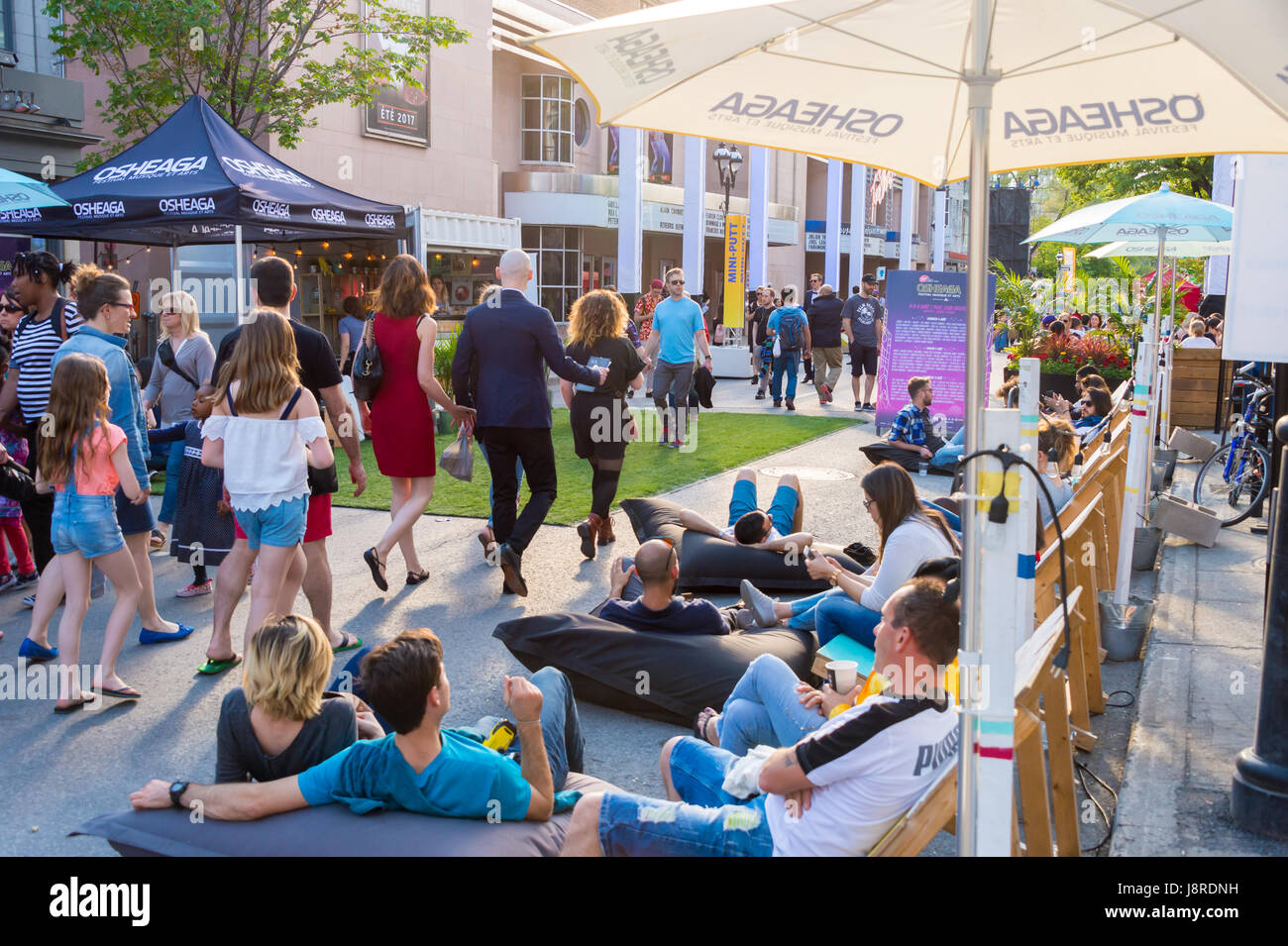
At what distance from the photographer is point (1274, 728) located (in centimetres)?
390

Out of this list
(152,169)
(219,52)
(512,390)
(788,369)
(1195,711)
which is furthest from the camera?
(788,369)

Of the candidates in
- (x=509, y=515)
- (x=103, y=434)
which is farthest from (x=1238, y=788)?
(x=103, y=434)

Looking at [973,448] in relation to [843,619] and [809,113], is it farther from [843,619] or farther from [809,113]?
[843,619]

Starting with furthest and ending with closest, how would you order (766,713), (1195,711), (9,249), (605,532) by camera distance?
1. (9,249)
2. (605,532)
3. (1195,711)
4. (766,713)

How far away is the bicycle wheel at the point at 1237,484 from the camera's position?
30.3 ft

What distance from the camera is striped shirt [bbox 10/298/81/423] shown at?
6605 millimetres

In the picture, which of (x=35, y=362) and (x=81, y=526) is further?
(x=35, y=362)

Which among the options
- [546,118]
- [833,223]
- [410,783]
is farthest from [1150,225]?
[833,223]

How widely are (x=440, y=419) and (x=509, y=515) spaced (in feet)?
22.7

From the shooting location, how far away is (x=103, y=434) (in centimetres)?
538

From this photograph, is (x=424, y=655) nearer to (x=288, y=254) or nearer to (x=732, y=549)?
(x=732, y=549)

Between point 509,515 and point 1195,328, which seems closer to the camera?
point 509,515

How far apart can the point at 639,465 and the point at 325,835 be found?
9106mm

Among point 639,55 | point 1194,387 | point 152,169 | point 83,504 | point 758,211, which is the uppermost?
point 758,211
